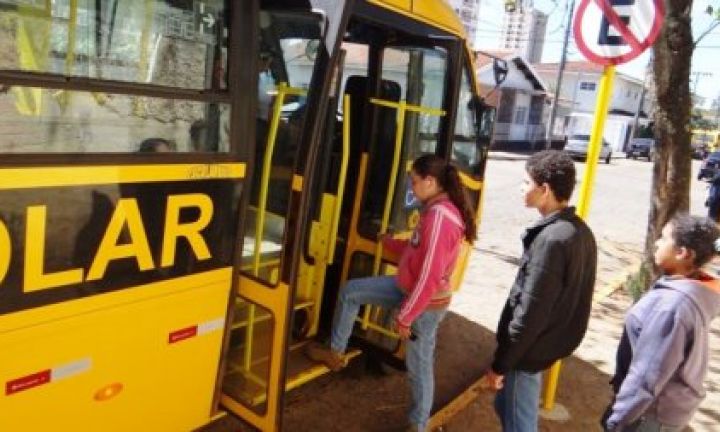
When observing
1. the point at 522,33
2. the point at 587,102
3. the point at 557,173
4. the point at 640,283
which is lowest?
the point at 640,283

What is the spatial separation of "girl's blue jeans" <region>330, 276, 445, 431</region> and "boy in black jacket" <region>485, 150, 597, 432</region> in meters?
0.50

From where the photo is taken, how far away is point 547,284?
2.66 m

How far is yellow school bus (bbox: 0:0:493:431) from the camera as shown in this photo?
213cm

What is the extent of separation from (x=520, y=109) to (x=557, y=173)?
122ft

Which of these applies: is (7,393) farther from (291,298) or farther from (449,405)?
(449,405)

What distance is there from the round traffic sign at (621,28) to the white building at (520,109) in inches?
1207

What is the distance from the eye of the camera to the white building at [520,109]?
3541 cm

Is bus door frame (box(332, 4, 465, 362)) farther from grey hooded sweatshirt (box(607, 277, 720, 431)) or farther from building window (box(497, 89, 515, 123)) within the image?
building window (box(497, 89, 515, 123))

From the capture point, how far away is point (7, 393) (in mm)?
2145

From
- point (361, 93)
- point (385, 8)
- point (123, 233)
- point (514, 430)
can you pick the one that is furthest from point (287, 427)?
point (385, 8)

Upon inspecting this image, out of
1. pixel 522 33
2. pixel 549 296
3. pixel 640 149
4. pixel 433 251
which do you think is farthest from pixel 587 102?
pixel 549 296

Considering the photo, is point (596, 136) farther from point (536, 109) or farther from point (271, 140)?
point (536, 109)

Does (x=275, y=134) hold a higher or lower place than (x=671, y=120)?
lower

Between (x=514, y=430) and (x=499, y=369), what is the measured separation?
0.44 m
